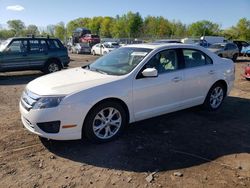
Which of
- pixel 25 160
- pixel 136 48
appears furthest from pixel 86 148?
pixel 136 48

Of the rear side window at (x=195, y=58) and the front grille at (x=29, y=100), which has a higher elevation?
the rear side window at (x=195, y=58)

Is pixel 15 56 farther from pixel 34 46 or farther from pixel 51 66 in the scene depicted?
pixel 51 66

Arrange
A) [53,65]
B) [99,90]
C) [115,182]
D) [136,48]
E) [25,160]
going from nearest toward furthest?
[115,182] → [25,160] → [99,90] → [136,48] → [53,65]

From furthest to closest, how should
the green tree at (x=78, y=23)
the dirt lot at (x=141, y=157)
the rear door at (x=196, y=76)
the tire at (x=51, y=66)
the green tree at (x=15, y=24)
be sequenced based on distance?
the green tree at (x=78, y=23) < the green tree at (x=15, y=24) < the tire at (x=51, y=66) < the rear door at (x=196, y=76) < the dirt lot at (x=141, y=157)

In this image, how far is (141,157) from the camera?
4223 millimetres

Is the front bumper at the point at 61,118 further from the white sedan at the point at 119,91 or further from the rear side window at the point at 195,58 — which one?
the rear side window at the point at 195,58

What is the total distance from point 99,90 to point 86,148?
945 millimetres

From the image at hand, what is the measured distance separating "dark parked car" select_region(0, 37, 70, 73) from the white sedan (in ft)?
24.2

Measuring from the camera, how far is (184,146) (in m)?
4.62

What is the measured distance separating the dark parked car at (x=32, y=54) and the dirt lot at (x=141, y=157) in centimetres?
663

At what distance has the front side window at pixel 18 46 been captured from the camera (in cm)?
1190

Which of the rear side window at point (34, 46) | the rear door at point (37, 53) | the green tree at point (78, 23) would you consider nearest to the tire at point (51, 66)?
the rear door at point (37, 53)

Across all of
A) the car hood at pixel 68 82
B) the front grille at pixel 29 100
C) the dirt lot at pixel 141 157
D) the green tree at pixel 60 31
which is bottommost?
the dirt lot at pixel 141 157

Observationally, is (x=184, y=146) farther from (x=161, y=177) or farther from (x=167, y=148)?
(x=161, y=177)
